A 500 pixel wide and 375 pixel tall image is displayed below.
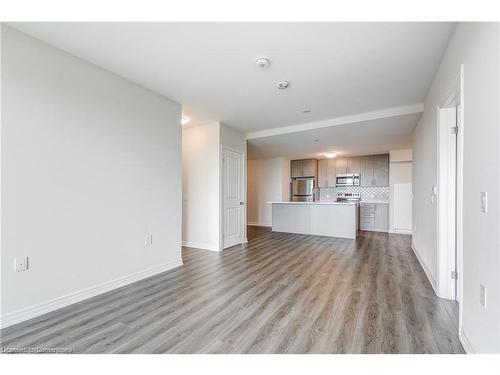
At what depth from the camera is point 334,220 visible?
223 inches

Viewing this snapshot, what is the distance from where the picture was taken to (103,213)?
2.51 metres

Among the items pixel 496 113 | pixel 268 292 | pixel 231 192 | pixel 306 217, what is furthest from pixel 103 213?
pixel 306 217

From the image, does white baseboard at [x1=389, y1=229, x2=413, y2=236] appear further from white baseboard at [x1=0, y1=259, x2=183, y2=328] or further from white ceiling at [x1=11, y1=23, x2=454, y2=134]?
white baseboard at [x1=0, y1=259, x2=183, y2=328]

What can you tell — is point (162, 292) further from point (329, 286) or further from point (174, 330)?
point (329, 286)

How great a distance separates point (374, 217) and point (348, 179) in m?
1.39

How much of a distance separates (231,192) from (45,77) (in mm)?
3231

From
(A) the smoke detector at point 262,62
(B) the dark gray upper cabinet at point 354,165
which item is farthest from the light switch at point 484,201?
(B) the dark gray upper cabinet at point 354,165

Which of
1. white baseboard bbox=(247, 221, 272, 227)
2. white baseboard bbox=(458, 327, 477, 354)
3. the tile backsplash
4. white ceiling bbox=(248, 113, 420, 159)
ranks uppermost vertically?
white ceiling bbox=(248, 113, 420, 159)

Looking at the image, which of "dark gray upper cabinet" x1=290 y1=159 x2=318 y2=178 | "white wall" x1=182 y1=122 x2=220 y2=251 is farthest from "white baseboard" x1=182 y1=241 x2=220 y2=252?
"dark gray upper cabinet" x1=290 y1=159 x2=318 y2=178

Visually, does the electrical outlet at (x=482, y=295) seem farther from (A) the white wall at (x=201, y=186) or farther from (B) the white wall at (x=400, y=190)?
(B) the white wall at (x=400, y=190)

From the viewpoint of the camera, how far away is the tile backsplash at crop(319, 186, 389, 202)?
712 centimetres

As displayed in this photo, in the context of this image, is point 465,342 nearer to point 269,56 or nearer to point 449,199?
point 449,199

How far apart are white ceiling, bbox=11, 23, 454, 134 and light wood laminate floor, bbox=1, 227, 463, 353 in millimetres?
2431

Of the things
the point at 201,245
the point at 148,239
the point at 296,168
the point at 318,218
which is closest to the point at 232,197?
the point at 201,245
